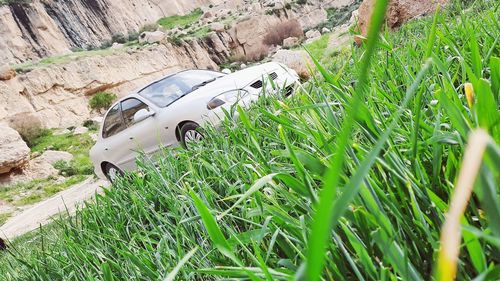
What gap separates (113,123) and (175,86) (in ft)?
6.76

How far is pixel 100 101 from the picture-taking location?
43.0m

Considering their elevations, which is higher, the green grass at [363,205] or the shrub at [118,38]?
the shrub at [118,38]

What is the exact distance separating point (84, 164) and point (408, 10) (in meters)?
22.7

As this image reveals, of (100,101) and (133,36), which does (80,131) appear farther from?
(133,36)

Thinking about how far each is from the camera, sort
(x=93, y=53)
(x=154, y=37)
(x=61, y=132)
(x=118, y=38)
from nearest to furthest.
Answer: (x=61, y=132) < (x=93, y=53) < (x=154, y=37) < (x=118, y=38)

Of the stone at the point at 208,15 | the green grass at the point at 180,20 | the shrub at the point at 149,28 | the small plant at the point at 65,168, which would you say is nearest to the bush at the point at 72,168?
the small plant at the point at 65,168

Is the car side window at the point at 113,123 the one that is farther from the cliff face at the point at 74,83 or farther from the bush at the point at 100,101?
the bush at the point at 100,101

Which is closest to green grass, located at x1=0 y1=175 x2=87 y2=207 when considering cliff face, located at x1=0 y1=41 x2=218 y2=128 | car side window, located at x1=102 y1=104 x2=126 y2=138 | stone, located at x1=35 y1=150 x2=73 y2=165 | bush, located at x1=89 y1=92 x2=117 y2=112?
stone, located at x1=35 y1=150 x2=73 y2=165

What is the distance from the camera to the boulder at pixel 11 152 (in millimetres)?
25938

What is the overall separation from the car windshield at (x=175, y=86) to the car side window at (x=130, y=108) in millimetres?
212

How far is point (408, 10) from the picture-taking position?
11266 millimetres

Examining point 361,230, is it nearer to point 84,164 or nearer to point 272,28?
point 84,164

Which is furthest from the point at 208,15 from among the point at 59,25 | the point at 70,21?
the point at 59,25

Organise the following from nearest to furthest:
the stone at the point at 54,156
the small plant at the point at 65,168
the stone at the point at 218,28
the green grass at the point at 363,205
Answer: the green grass at the point at 363,205, the small plant at the point at 65,168, the stone at the point at 54,156, the stone at the point at 218,28
